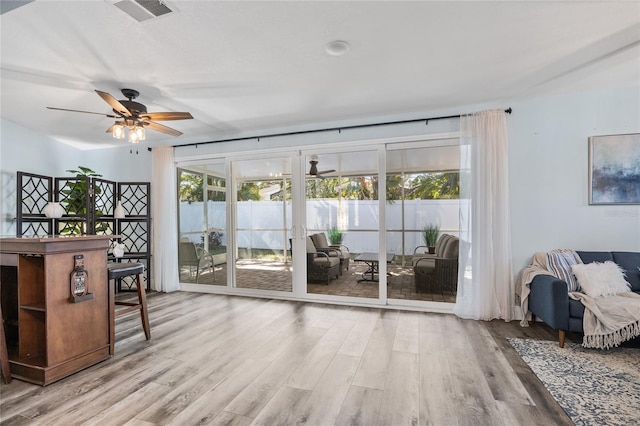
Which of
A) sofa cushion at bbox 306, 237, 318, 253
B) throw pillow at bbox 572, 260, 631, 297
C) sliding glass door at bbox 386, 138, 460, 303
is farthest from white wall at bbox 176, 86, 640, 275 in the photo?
sofa cushion at bbox 306, 237, 318, 253

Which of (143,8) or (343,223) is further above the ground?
(143,8)

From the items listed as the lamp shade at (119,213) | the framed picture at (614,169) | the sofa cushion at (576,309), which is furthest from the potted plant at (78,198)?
the framed picture at (614,169)

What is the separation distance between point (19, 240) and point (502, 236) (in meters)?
4.59

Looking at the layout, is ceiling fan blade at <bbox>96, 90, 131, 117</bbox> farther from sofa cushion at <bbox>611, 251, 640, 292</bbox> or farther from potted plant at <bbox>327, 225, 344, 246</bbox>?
sofa cushion at <bbox>611, 251, 640, 292</bbox>

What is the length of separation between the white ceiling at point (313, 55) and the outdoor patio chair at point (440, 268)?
1.76 metres

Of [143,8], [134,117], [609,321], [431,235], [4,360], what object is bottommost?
[4,360]

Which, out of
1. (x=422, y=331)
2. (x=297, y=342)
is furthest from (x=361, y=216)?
(x=297, y=342)

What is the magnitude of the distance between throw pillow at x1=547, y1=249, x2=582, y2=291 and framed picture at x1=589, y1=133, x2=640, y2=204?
70 centimetres

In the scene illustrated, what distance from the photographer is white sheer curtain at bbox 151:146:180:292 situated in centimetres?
489

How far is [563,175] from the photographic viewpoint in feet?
11.2

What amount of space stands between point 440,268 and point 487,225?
801 mm

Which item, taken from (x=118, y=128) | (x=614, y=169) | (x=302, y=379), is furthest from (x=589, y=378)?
(x=118, y=128)

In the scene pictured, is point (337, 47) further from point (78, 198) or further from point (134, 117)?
point (78, 198)

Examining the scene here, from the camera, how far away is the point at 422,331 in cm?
317
